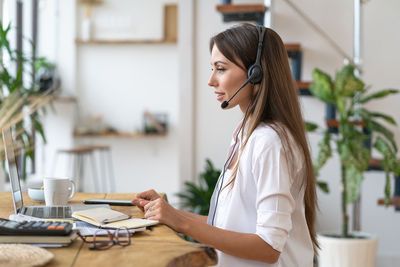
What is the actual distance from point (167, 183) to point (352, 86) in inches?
161

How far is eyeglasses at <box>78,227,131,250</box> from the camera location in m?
1.12

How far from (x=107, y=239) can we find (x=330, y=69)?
11.2 feet

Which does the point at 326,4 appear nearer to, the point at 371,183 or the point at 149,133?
the point at 371,183

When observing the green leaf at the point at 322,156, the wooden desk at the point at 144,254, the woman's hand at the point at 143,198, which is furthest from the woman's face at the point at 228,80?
the green leaf at the point at 322,156

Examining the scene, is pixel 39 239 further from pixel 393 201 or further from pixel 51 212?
pixel 393 201

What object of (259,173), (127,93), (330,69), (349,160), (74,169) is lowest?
(74,169)

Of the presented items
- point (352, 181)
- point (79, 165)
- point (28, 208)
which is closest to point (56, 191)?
point (28, 208)

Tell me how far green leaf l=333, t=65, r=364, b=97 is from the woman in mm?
2090

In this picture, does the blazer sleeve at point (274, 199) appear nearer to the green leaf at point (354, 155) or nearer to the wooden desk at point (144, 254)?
the wooden desk at point (144, 254)

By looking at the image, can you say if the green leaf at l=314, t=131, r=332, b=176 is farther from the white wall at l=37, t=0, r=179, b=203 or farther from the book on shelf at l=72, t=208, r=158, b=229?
the white wall at l=37, t=0, r=179, b=203

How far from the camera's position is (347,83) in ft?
11.6

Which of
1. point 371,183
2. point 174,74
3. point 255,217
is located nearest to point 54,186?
point 255,217

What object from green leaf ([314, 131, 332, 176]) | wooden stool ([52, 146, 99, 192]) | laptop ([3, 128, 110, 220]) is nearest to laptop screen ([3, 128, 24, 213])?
laptop ([3, 128, 110, 220])

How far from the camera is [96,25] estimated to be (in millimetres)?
7195
